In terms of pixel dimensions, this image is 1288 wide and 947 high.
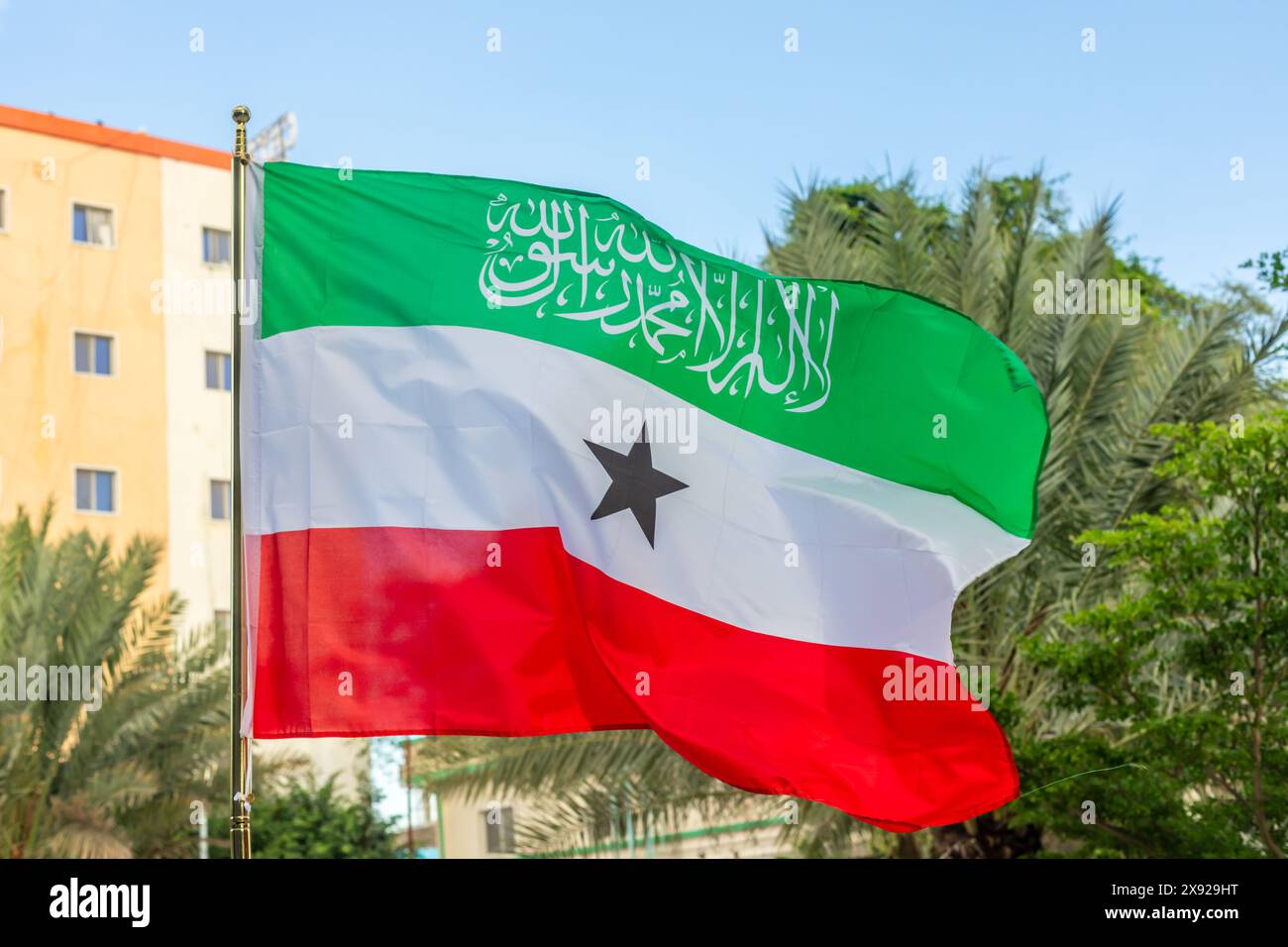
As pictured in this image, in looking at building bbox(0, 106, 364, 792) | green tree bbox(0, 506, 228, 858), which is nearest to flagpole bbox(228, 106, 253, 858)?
green tree bbox(0, 506, 228, 858)

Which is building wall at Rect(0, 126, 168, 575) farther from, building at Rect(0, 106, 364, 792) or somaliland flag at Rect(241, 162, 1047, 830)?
somaliland flag at Rect(241, 162, 1047, 830)

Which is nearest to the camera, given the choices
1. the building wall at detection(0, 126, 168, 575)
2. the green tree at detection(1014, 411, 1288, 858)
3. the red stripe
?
the red stripe

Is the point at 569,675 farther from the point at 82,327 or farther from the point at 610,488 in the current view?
the point at 82,327

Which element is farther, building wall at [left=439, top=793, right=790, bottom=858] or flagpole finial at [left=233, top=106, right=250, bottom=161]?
building wall at [left=439, top=793, right=790, bottom=858]

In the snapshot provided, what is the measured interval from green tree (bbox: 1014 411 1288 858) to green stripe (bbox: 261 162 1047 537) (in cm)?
511

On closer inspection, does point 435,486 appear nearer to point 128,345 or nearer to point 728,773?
point 728,773

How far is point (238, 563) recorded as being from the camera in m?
5.84

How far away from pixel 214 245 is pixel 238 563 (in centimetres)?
3106

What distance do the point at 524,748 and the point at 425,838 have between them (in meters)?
33.1

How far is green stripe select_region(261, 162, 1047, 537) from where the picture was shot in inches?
253

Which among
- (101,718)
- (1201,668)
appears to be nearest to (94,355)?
(101,718)
